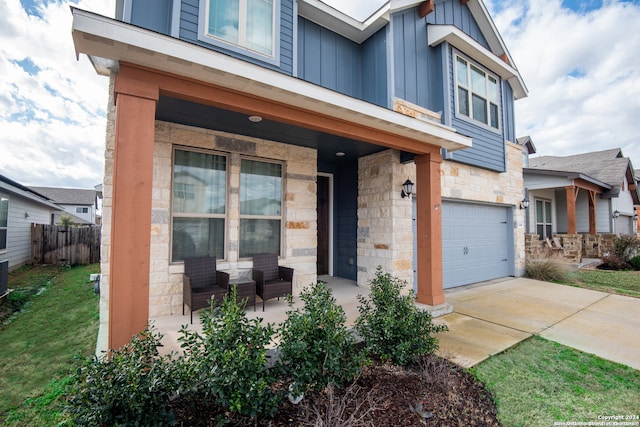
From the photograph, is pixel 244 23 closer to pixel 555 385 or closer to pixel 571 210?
pixel 555 385

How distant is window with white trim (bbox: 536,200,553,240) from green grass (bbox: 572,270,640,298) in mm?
3490

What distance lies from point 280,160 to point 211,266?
82.9 inches

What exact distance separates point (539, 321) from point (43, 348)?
21.8 feet

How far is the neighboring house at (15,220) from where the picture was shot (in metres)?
Result: 8.18

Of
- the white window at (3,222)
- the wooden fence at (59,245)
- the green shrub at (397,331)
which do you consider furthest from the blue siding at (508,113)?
the wooden fence at (59,245)

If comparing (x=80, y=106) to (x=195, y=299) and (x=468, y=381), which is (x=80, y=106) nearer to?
(x=195, y=299)

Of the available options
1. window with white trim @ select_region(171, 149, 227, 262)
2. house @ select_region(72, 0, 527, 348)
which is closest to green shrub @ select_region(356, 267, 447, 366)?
house @ select_region(72, 0, 527, 348)

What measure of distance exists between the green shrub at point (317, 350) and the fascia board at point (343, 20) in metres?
4.94

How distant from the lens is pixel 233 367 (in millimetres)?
1793

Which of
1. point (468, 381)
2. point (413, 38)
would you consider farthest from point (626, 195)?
point (468, 381)

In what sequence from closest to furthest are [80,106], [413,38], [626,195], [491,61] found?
[413,38] < [491,61] < [80,106] < [626,195]

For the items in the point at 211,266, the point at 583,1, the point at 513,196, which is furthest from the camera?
the point at 583,1

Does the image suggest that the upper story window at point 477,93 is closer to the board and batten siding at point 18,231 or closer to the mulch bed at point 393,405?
the mulch bed at point 393,405

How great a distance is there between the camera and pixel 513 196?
26.0ft
